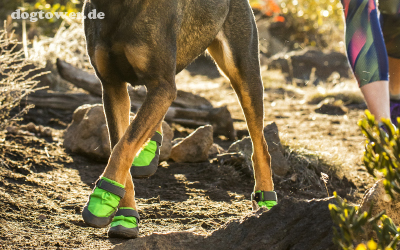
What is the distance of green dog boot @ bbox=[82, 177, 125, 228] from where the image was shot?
7.95 ft

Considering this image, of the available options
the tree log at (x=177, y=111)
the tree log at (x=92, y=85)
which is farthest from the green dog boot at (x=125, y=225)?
the tree log at (x=92, y=85)

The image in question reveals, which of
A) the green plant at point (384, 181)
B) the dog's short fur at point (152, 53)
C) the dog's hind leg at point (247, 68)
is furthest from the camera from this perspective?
the dog's hind leg at point (247, 68)

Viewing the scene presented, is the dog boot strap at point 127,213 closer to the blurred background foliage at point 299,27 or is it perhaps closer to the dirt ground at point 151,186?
the dirt ground at point 151,186

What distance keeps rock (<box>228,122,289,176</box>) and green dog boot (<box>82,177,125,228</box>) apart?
7.19 feet

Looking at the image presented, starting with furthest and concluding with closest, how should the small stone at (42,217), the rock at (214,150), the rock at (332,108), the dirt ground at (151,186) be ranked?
the rock at (332,108), the rock at (214,150), the small stone at (42,217), the dirt ground at (151,186)

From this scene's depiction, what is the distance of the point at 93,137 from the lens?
16.0 feet

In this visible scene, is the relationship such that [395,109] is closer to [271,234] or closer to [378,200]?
[378,200]

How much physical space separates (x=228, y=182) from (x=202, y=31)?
163 cm

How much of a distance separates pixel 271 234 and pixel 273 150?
2.35 meters

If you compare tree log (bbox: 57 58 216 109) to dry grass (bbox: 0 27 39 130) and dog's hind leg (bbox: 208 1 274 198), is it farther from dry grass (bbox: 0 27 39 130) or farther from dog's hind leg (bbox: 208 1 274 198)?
dog's hind leg (bbox: 208 1 274 198)

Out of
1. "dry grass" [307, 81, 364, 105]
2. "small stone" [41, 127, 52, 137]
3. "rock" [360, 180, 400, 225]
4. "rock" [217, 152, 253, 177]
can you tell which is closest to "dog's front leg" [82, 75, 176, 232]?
"rock" [360, 180, 400, 225]

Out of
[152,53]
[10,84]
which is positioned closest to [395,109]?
[152,53]

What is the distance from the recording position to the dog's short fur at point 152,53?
102 inches

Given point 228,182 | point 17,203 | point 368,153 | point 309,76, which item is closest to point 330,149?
point 228,182
